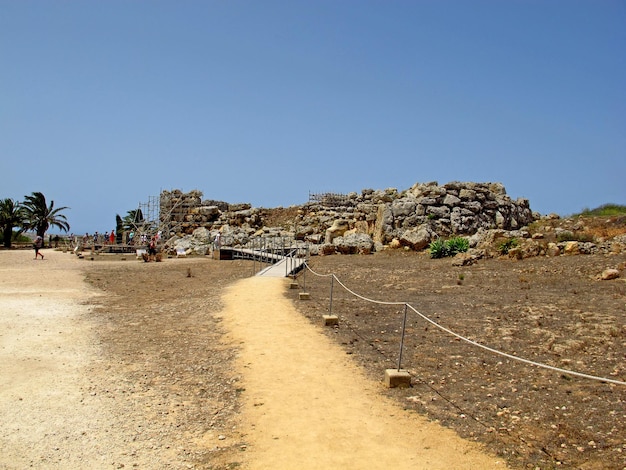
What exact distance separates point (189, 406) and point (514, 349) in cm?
526

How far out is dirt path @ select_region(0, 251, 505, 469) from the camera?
15.6ft

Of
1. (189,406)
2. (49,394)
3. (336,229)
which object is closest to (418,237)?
(336,229)

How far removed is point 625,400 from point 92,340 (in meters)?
8.67

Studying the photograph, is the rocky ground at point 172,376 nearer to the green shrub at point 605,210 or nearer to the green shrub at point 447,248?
the green shrub at point 447,248

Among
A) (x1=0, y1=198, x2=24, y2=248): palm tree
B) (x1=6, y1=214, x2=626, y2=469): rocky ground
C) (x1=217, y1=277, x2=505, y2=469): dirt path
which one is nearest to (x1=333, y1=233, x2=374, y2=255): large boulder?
(x1=6, y1=214, x2=626, y2=469): rocky ground

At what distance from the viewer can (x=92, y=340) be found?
30.4 feet

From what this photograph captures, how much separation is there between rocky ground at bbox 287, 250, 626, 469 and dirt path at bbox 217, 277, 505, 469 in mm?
334

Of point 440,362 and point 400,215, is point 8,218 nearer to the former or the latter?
point 400,215

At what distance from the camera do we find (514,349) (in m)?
8.00

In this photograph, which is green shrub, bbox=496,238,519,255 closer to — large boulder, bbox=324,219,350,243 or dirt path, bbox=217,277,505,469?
large boulder, bbox=324,219,350,243

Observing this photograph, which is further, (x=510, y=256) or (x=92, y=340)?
(x=510, y=256)

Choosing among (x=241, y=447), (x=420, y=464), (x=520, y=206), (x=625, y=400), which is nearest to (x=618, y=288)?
(x=625, y=400)

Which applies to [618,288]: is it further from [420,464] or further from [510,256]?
[420,464]

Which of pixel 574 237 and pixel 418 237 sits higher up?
pixel 574 237
